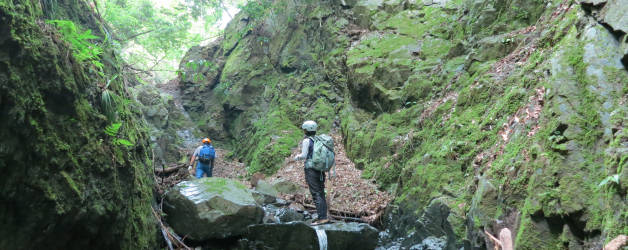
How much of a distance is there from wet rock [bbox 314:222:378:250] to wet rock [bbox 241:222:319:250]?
0.27 metres

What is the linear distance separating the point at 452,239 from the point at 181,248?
12.6ft

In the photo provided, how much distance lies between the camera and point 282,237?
6016 mm

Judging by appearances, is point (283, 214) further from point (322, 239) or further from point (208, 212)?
point (208, 212)

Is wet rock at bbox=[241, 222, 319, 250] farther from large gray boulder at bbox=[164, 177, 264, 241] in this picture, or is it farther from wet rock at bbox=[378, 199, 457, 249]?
wet rock at bbox=[378, 199, 457, 249]

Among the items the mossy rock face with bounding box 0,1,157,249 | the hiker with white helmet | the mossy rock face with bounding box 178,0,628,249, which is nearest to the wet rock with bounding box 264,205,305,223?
the hiker with white helmet

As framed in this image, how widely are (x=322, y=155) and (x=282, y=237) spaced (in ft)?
5.70

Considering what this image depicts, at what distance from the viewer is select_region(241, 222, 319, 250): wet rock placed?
5.92m

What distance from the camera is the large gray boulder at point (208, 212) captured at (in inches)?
223

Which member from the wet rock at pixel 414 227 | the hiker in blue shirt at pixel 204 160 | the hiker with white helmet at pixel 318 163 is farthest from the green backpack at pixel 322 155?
the hiker in blue shirt at pixel 204 160

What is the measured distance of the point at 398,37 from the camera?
12.4m

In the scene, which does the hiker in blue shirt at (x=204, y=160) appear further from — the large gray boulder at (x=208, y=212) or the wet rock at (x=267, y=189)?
the large gray boulder at (x=208, y=212)

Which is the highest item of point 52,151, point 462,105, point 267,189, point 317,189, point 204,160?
point 52,151

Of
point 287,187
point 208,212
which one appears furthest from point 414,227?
point 287,187

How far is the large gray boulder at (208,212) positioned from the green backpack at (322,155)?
1.42 metres
